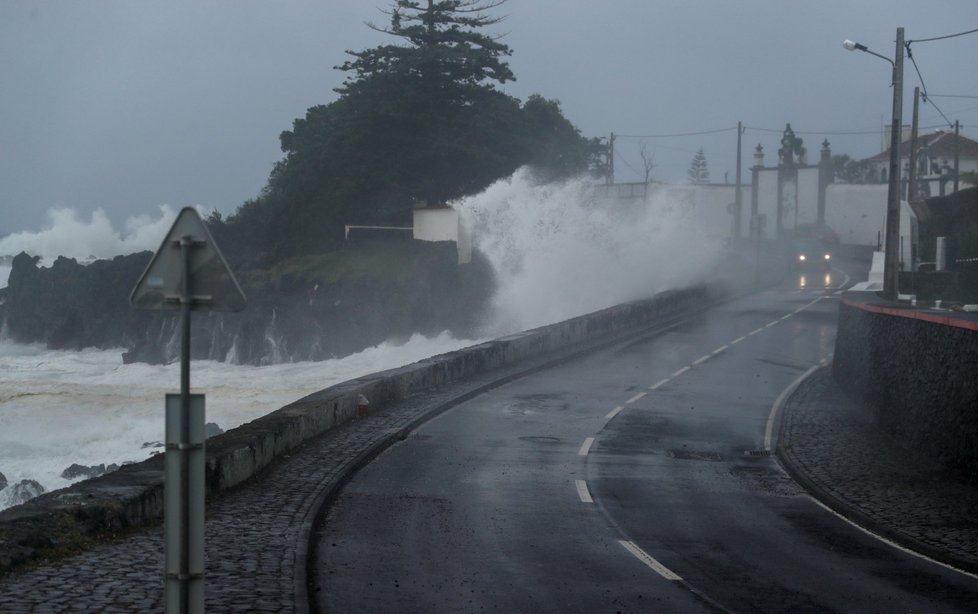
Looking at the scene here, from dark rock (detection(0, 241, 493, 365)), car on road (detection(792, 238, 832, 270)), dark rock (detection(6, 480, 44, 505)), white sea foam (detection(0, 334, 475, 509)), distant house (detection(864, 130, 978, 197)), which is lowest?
white sea foam (detection(0, 334, 475, 509))

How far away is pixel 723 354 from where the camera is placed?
31078 mm

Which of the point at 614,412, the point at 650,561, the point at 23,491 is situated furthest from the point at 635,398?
the point at 650,561

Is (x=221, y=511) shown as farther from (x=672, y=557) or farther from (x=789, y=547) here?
(x=789, y=547)

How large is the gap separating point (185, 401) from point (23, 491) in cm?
1800

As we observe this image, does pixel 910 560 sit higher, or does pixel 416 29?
pixel 416 29

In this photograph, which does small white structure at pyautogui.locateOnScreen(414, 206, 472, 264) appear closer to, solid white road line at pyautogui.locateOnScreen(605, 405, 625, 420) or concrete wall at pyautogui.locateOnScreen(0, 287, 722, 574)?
concrete wall at pyautogui.locateOnScreen(0, 287, 722, 574)

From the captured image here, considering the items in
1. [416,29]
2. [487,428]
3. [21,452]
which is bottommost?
[21,452]

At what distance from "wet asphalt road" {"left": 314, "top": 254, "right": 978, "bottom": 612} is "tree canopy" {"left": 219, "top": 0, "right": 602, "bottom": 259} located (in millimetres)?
47408

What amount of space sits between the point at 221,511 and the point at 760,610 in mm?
5518

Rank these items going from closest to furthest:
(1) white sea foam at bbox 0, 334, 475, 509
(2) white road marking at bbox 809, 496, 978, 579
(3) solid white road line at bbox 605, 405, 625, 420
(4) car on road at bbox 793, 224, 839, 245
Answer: (2) white road marking at bbox 809, 496, 978, 579 → (3) solid white road line at bbox 605, 405, 625, 420 → (1) white sea foam at bbox 0, 334, 475, 509 → (4) car on road at bbox 793, 224, 839, 245

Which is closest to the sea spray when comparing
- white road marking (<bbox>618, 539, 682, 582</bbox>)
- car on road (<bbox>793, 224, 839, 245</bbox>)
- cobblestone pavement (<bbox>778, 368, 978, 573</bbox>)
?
car on road (<bbox>793, 224, 839, 245</bbox>)

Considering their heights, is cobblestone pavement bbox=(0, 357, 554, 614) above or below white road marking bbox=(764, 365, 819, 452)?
above

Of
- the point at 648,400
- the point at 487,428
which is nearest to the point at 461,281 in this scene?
the point at 648,400

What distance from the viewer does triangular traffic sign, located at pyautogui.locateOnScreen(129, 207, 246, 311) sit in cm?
592
